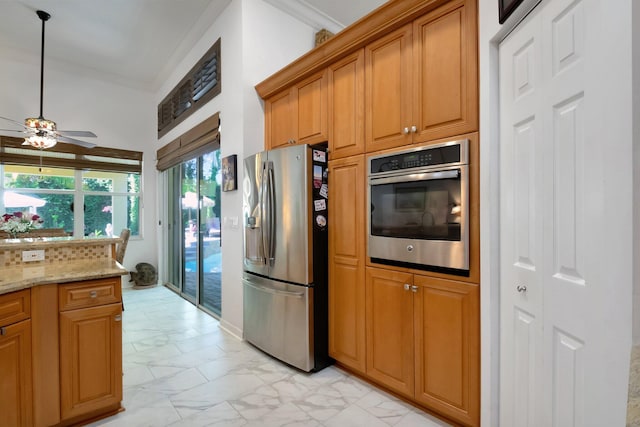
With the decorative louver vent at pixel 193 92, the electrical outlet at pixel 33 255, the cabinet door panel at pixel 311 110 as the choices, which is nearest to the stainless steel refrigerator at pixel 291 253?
the cabinet door panel at pixel 311 110

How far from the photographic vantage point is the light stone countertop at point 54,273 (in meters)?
1.61

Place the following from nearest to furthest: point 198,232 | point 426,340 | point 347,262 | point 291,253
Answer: point 426,340 → point 347,262 → point 291,253 → point 198,232

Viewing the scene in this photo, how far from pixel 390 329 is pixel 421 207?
846 mm

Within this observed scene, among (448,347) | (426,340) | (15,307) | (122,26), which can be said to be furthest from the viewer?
(122,26)

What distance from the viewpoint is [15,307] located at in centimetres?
158

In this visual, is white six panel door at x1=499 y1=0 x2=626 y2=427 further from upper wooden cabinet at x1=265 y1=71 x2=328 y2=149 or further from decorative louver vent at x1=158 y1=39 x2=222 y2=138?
decorative louver vent at x1=158 y1=39 x2=222 y2=138

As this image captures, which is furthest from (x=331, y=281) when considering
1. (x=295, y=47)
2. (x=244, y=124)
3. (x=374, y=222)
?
(x=295, y=47)

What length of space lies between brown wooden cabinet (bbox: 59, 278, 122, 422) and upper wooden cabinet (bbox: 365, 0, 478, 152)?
77.5 inches

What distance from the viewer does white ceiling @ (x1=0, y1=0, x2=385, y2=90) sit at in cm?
340

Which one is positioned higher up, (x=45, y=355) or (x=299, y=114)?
(x=299, y=114)

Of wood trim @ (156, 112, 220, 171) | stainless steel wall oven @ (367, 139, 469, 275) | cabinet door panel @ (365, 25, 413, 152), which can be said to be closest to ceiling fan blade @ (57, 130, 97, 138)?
wood trim @ (156, 112, 220, 171)

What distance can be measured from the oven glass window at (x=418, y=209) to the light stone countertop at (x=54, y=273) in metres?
1.68

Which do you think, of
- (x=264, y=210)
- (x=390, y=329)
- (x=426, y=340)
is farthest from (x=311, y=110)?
(x=426, y=340)

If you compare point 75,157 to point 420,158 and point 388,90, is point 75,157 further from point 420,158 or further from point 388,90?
point 420,158
